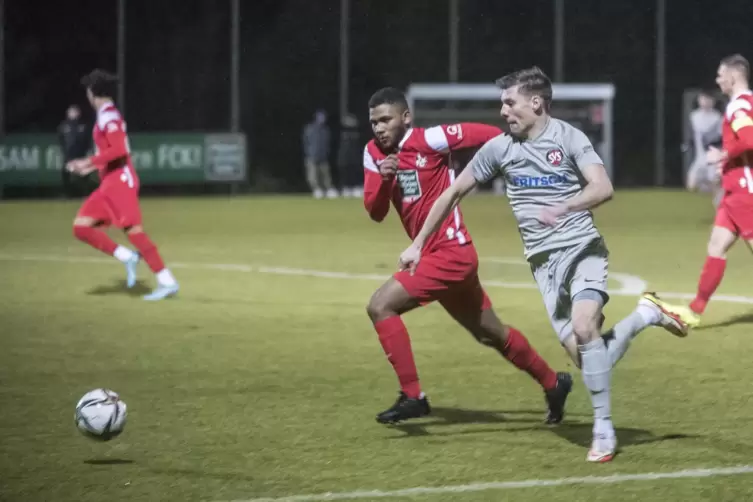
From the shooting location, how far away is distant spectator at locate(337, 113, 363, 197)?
33.2m

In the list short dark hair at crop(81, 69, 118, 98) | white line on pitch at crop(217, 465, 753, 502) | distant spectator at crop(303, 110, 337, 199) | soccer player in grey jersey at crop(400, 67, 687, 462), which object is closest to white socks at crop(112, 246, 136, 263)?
short dark hair at crop(81, 69, 118, 98)

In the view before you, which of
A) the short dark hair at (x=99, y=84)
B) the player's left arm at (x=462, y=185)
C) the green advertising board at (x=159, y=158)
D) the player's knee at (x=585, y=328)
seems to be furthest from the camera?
the green advertising board at (x=159, y=158)

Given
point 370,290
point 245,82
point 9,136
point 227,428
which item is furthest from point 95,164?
point 245,82

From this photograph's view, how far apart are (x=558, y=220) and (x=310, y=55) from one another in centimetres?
3028

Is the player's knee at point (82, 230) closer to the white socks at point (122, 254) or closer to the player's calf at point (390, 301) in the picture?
the white socks at point (122, 254)

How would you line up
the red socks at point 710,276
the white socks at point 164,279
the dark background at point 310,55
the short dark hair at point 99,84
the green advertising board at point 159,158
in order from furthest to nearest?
the dark background at point 310,55, the green advertising board at point 159,158, the white socks at point 164,279, the short dark hair at point 99,84, the red socks at point 710,276

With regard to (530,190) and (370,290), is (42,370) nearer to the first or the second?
(530,190)

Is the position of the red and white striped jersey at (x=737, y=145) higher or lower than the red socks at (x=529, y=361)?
higher

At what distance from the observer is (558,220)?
21.5ft

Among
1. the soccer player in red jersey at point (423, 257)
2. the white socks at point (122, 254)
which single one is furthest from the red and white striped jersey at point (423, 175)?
the white socks at point (122, 254)

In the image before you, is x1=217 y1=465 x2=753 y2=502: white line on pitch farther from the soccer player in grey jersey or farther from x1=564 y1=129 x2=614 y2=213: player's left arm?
x1=564 y1=129 x2=614 y2=213: player's left arm

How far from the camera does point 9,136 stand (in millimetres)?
30906

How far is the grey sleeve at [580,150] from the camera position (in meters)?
6.55

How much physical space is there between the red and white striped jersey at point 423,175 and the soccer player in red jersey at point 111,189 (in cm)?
603
